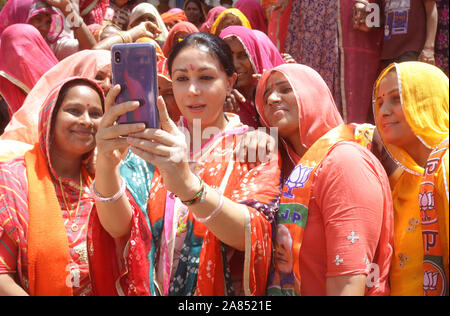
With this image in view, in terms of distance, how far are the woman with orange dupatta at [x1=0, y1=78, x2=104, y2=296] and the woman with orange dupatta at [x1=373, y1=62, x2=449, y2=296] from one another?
3.98ft

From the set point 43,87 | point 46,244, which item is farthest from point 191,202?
point 43,87

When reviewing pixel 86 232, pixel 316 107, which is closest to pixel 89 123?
pixel 86 232

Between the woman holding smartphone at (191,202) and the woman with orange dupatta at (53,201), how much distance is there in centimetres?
18

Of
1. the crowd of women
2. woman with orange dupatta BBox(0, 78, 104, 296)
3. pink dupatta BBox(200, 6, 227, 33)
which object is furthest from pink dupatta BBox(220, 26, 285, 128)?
pink dupatta BBox(200, 6, 227, 33)

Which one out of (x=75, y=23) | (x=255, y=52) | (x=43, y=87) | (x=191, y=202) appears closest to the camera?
(x=191, y=202)

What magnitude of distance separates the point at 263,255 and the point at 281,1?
2917 millimetres

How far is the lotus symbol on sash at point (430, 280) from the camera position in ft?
5.32

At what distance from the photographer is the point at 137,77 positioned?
1.57 m

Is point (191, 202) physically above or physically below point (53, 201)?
above

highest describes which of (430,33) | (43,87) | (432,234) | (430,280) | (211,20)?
(211,20)

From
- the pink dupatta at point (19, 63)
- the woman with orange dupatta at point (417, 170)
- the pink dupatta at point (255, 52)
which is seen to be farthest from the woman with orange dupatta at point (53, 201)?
the woman with orange dupatta at point (417, 170)

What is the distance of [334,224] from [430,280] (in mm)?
369

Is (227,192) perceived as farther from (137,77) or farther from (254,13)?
(254,13)

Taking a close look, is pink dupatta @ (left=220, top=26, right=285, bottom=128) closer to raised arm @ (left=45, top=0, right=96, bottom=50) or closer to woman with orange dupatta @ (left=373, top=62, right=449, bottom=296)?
woman with orange dupatta @ (left=373, top=62, right=449, bottom=296)
